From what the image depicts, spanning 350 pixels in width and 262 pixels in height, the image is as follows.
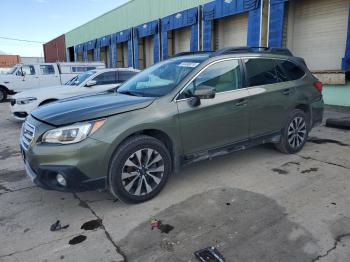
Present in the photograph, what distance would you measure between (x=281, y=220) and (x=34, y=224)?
2.57 m

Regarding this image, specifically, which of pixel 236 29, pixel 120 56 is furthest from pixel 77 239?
pixel 120 56

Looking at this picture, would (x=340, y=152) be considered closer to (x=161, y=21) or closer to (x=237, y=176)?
(x=237, y=176)

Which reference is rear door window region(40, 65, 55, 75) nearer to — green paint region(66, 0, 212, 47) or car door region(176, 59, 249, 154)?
green paint region(66, 0, 212, 47)

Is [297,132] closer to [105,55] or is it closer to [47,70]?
[47,70]

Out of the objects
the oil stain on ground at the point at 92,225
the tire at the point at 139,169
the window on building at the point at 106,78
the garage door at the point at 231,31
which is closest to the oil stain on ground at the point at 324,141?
the tire at the point at 139,169

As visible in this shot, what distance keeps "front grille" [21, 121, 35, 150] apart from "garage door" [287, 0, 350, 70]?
1030 cm

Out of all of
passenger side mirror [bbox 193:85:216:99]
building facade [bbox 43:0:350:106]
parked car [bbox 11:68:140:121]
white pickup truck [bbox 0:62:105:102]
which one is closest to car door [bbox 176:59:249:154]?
passenger side mirror [bbox 193:85:216:99]

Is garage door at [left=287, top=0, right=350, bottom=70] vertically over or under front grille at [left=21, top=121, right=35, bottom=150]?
over

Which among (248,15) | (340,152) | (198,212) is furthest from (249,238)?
(248,15)

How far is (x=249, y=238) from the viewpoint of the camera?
9.71ft

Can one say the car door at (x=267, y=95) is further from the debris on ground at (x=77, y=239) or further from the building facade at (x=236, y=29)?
the building facade at (x=236, y=29)

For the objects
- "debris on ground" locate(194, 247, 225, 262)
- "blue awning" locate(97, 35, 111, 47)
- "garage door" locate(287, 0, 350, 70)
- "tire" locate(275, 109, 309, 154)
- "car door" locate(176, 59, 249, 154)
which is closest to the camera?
"debris on ground" locate(194, 247, 225, 262)

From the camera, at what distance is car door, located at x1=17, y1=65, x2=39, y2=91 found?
619 inches

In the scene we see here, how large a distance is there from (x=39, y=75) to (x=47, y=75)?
0.41m
